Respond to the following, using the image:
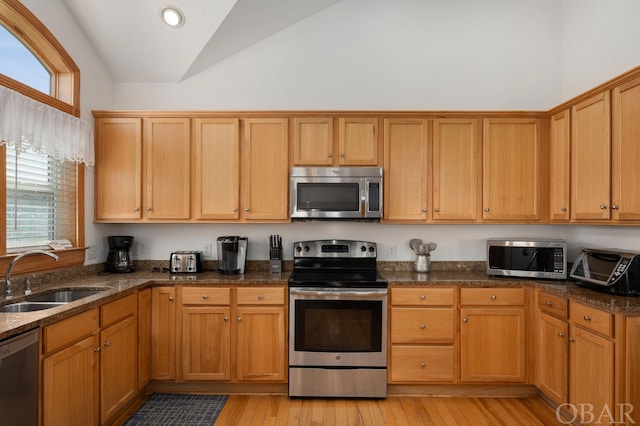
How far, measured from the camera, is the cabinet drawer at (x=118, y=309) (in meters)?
2.42

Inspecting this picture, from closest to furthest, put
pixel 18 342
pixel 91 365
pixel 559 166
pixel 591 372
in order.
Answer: pixel 18 342
pixel 91 365
pixel 591 372
pixel 559 166

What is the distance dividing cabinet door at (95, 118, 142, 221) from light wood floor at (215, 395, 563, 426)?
6.23 feet

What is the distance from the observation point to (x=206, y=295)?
3.02m

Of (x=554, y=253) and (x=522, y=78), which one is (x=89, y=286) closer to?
(x=554, y=253)

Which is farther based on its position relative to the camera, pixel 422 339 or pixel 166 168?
pixel 166 168

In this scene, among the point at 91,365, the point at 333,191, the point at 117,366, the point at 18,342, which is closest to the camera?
the point at 18,342

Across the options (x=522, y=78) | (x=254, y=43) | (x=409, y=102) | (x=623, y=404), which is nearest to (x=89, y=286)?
(x=254, y=43)

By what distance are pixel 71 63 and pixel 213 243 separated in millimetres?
1919

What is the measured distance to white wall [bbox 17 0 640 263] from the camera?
11.8ft

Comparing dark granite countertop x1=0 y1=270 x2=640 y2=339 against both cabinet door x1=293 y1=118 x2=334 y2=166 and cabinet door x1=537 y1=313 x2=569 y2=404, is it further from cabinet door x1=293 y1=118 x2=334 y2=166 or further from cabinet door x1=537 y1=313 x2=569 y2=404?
cabinet door x1=293 y1=118 x2=334 y2=166

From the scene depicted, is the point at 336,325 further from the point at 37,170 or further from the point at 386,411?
the point at 37,170

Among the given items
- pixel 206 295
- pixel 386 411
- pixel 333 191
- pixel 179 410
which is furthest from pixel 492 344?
pixel 179 410

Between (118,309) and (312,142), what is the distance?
6.56 ft

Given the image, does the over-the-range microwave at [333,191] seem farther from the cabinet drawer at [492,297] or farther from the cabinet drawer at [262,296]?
the cabinet drawer at [492,297]
